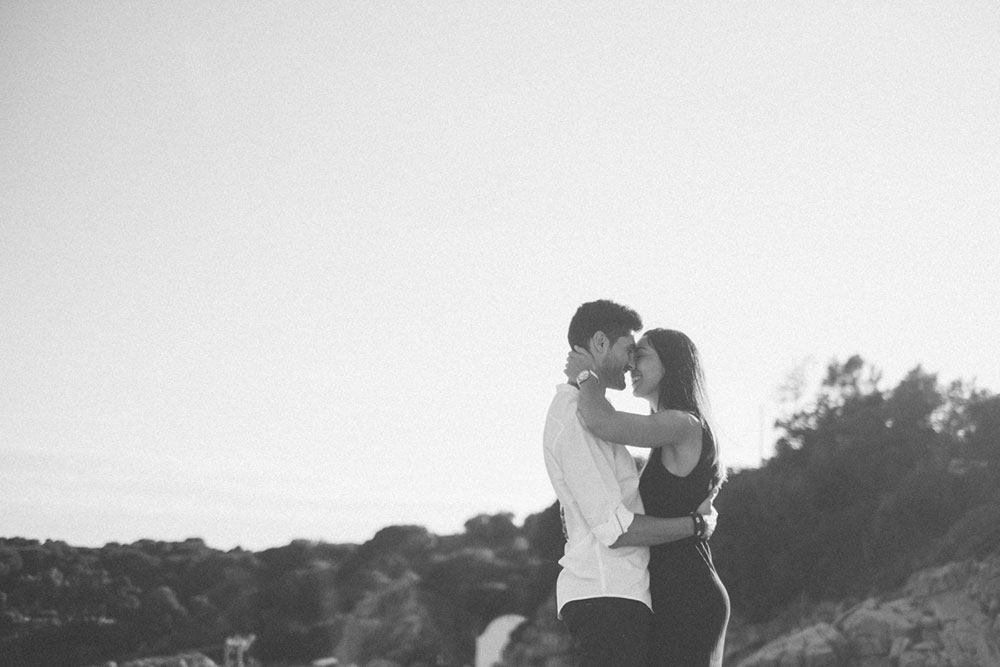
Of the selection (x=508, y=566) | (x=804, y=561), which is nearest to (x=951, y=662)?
(x=804, y=561)

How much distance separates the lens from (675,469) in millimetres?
3828

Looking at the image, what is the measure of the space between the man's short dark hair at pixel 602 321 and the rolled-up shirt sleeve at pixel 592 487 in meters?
0.34

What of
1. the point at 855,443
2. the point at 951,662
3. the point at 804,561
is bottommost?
the point at 951,662

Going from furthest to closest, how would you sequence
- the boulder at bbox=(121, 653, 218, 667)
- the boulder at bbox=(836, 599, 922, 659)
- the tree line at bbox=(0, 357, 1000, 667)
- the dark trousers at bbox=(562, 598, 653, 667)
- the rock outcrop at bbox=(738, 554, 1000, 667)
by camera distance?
1. the boulder at bbox=(121, 653, 218, 667)
2. the tree line at bbox=(0, 357, 1000, 667)
3. the boulder at bbox=(836, 599, 922, 659)
4. the rock outcrop at bbox=(738, 554, 1000, 667)
5. the dark trousers at bbox=(562, 598, 653, 667)

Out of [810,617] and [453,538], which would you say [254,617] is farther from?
[810,617]

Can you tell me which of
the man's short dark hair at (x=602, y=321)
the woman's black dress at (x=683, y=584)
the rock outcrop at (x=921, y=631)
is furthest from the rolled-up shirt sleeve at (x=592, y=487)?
the rock outcrop at (x=921, y=631)

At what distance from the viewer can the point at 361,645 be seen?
41.4 meters

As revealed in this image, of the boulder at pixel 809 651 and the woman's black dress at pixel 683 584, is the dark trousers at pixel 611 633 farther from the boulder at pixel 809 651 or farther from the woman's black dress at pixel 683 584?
the boulder at pixel 809 651

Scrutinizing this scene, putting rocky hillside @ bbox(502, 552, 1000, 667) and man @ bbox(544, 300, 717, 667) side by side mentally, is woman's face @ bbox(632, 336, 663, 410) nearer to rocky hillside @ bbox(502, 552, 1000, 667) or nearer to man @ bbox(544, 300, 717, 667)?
man @ bbox(544, 300, 717, 667)

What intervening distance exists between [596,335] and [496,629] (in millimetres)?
2282

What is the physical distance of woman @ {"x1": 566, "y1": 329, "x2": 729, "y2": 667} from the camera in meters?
3.64

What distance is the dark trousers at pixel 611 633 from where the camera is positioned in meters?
3.47

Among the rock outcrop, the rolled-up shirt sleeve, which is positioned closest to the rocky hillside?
the rock outcrop

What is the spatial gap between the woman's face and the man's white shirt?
29 centimetres
